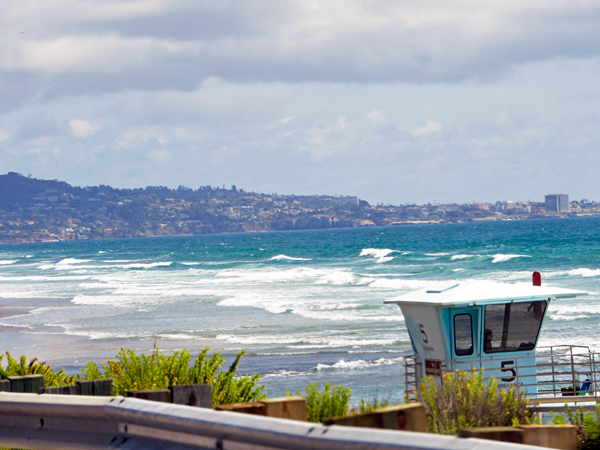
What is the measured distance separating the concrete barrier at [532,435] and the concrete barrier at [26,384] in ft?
10.2

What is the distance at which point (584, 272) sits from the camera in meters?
53.8

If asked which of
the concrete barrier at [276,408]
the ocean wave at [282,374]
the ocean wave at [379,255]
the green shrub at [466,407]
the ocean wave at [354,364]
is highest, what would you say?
the concrete barrier at [276,408]

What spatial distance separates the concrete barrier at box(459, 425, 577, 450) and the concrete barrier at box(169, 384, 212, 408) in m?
1.73

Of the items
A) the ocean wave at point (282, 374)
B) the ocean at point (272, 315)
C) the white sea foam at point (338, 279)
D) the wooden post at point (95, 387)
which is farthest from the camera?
the white sea foam at point (338, 279)

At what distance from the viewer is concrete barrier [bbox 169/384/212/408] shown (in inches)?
175

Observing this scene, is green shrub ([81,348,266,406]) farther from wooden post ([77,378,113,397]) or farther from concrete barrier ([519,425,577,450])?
concrete barrier ([519,425,577,450])

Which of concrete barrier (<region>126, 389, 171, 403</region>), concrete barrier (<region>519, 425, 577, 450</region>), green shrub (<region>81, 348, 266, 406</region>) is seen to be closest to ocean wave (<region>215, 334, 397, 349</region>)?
green shrub (<region>81, 348, 266, 406</region>)

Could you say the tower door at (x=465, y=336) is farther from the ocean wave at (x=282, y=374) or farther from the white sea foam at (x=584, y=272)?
the white sea foam at (x=584, y=272)

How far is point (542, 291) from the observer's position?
1240 centimetres

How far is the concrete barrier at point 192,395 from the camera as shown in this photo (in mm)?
4434

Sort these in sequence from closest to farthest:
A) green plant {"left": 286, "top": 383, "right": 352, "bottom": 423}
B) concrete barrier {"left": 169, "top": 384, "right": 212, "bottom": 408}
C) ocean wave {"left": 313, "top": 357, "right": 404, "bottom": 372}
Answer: concrete barrier {"left": 169, "top": 384, "right": 212, "bottom": 408}, green plant {"left": 286, "top": 383, "right": 352, "bottom": 423}, ocean wave {"left": 313, "top": 357, "right": 404, "bottom": 372}

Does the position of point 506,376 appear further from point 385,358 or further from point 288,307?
point 288,307

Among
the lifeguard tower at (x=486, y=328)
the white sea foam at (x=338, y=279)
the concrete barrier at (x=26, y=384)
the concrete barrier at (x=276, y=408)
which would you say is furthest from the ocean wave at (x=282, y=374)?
the white sea foam at (x=338, y=279)

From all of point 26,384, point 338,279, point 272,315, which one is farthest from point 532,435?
point 338,279
